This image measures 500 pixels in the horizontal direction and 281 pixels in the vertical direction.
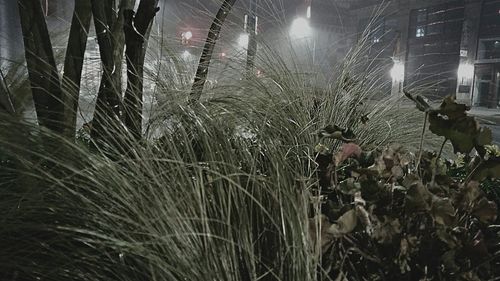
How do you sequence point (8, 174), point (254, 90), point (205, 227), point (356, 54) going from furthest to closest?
1. point (356, 54)
2. point (254, 90)
3. point (8, 174)
4. point (205, 227)

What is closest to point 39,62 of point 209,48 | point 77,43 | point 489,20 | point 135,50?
point 77,43

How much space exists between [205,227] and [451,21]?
22.5 meters

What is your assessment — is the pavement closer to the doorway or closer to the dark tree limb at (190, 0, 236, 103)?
the dark tree limb at (190, 0, 236, 103)

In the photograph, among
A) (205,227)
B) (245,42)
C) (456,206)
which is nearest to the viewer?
(205,227)

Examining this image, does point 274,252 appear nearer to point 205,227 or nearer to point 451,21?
point 205,227

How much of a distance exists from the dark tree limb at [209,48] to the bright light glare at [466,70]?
17.7m

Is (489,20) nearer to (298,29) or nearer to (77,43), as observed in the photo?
(298,29)

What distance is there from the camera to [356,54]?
2.79 metres

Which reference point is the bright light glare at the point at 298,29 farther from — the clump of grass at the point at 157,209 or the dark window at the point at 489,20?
the dark window at the point at 489,20

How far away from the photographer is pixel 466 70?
19.1 m

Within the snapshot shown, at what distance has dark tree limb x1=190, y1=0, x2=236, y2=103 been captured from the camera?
79.4 inches

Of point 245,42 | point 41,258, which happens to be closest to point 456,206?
point 41,258

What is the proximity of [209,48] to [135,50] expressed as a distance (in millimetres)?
766

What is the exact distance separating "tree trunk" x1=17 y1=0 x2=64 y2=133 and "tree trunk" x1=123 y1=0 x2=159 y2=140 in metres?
0.25
